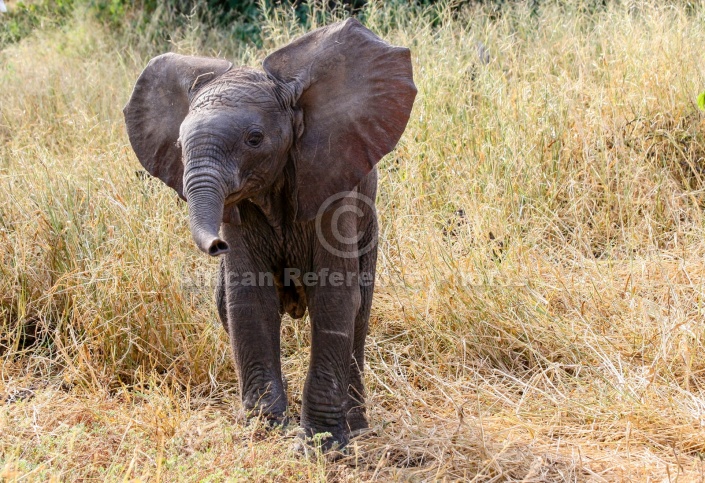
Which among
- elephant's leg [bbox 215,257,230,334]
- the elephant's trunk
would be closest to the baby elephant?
elephant's leg [bbox 215,257,230,334]

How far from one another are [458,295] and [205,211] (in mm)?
2106

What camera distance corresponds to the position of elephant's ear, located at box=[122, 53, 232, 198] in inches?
148

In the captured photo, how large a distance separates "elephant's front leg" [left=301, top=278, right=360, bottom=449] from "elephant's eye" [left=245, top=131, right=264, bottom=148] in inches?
26.3

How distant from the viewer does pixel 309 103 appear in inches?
147

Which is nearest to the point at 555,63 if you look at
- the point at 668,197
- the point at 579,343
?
the point at 668,197

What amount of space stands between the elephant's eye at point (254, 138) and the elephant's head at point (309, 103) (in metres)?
0.05

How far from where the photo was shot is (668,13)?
24.2 ft

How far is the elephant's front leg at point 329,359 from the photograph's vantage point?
3.84 meters

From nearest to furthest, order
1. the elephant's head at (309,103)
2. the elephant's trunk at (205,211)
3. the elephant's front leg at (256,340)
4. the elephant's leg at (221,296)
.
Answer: the elephant's trunk at (205,211) → the elephant's head at (309,103) → the elephant's front leg at (256,340) → the elephant's leg at (221,296)

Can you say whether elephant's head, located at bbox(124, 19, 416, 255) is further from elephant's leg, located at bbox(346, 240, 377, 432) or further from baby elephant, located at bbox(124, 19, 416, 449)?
elephant's leg, located at bbox(346, 240, 377, 432)

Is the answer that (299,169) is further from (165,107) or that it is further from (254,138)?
(165,107)

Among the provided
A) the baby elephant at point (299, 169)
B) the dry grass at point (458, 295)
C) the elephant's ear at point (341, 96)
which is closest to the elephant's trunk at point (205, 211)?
the baby elephant at point (299, 169)

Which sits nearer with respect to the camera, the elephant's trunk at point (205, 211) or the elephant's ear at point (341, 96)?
the elephant's trunk at point (205, 211)

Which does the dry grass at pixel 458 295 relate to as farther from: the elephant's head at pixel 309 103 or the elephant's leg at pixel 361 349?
the elephant's head at pixel 309 103
